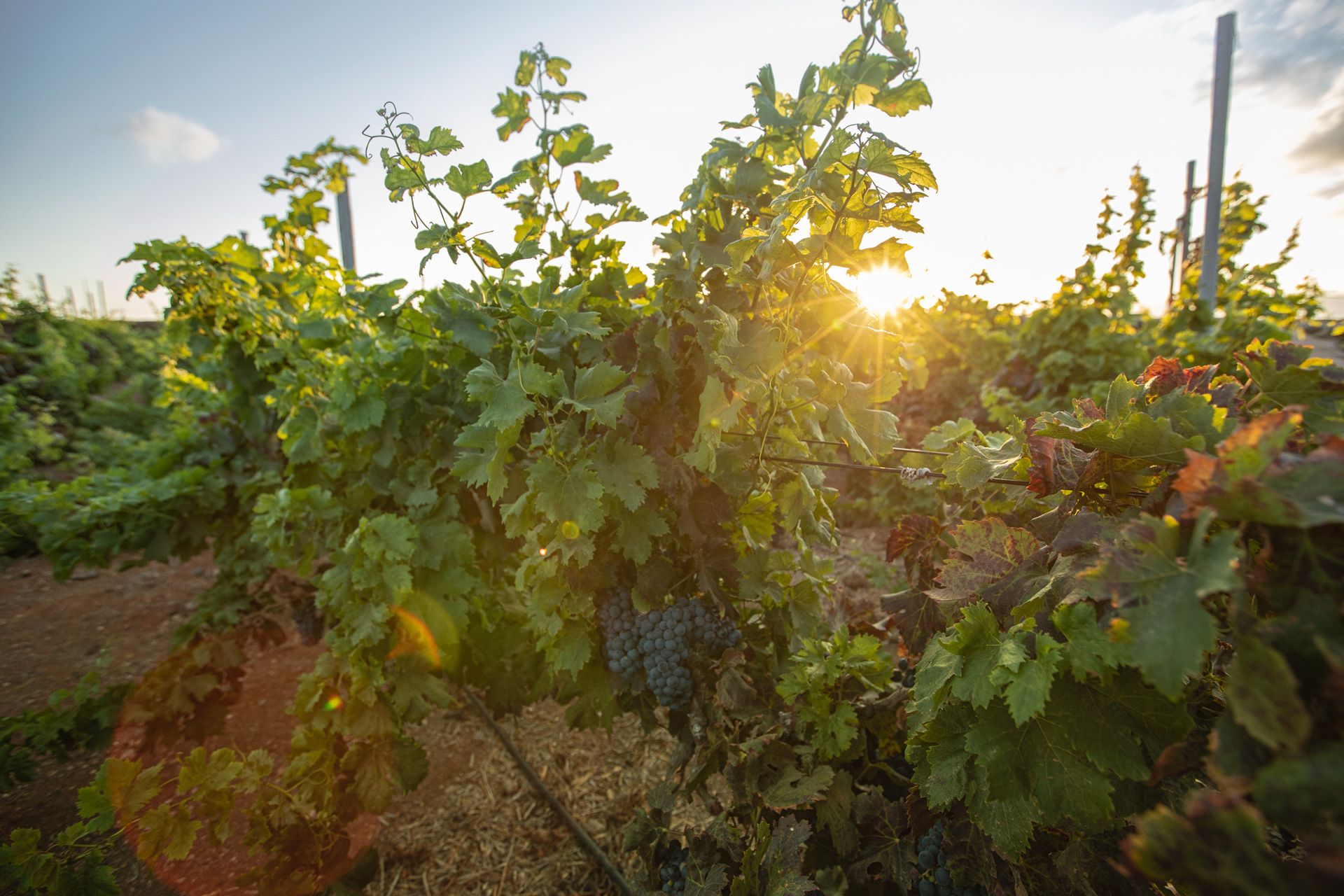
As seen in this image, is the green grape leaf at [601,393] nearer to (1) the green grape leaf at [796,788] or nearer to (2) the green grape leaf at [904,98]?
(2) the green grape leaf at [904,98]

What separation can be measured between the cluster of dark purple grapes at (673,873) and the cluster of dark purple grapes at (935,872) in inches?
23.7

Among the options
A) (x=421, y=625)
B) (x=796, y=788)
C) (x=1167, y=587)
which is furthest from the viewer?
(x=421, y=625)

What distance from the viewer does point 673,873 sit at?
68.2 inches

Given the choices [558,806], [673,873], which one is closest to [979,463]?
[673,873]

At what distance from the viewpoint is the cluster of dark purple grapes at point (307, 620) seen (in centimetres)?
296

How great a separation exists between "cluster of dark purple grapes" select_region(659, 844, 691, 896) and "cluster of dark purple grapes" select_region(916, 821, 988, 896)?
0.60 m

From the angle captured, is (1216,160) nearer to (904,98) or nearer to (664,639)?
(904,98)

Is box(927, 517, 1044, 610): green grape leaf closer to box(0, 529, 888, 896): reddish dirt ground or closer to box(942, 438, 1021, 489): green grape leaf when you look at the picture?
box(942, 438, 1021, 489): green grape leaf

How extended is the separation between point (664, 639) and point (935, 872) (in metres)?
0.80

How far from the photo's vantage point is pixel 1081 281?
17.3ft

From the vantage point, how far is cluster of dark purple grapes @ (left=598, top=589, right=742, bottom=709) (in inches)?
65.2

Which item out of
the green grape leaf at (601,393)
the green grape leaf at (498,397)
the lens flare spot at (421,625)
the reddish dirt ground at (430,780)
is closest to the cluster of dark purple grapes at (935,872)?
the reddish dirt ground at (430,780)

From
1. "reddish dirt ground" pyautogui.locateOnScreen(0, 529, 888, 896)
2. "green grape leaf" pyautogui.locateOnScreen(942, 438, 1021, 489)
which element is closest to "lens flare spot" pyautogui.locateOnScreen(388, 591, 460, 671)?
"reddish dirt ground" pyautogui.locateOnScreen(0, 529, 888, 896)

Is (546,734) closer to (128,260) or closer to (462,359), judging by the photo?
(462,359)
